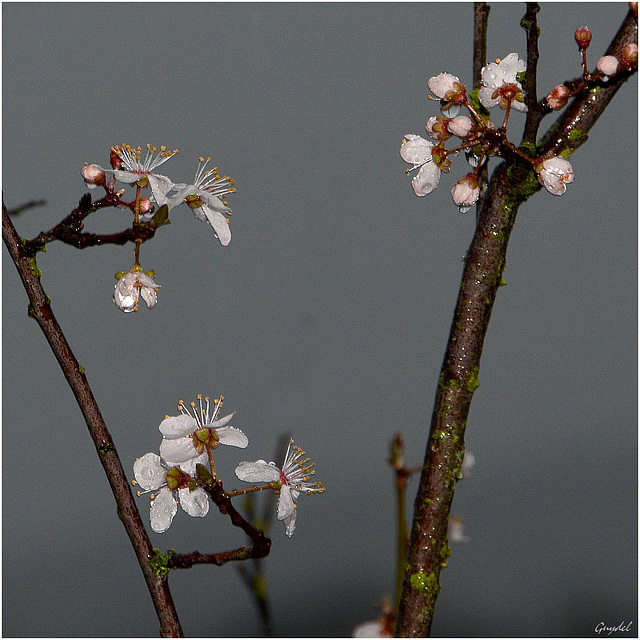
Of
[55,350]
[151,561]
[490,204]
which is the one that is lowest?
[151,561]

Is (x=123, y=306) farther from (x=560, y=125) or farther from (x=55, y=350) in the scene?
(x=560, y=125)

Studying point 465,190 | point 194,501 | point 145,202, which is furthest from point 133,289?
point 465,190

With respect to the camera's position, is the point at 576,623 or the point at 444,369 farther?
the point at 576,623

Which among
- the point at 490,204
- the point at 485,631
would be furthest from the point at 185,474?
the point at 485,631

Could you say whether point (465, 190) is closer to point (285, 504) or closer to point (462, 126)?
point (462, 126)

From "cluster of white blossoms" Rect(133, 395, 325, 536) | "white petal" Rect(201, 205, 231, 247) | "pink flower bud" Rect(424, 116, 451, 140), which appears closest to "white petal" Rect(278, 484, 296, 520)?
"cluster of white blossoms" Rect(133, 395, 325, 536)

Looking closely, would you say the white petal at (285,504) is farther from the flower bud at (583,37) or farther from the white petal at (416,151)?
the flower bud at (583,37)
